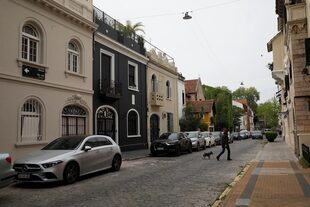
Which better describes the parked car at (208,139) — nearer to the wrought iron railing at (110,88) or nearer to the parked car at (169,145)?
the parked car at (169,145)

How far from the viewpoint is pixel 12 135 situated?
1413 cm

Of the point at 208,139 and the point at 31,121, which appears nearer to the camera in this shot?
the point at 31,121

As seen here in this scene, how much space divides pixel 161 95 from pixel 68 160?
20.0 meters

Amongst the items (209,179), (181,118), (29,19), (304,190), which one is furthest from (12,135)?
(181,118)

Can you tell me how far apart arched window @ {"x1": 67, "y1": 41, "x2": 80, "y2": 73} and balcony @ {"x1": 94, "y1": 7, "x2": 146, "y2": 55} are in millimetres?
2782

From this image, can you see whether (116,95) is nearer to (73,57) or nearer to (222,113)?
(73,57)

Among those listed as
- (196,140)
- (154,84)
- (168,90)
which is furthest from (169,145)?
(168,90)

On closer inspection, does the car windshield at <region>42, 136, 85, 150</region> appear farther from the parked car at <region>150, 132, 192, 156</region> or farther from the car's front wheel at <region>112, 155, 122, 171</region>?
the parked car at <region>150, 132, 192, 156</region>

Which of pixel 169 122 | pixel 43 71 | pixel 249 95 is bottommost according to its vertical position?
pixel 169 122

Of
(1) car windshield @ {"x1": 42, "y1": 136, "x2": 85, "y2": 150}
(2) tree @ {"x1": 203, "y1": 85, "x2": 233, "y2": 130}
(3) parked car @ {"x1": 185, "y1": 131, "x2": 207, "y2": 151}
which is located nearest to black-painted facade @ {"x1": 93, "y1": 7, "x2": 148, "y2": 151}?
(3) parked car @ {"x1": 185, "y1": 131, "x2": 207, "y2": 151}

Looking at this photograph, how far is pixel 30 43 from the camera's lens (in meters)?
15.9

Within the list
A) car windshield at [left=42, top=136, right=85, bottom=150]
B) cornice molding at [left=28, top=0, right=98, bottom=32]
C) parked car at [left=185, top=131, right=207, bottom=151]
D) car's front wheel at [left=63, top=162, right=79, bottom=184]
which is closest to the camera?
car's front wheel at [left=63, top=162, right=79, bottom=184]

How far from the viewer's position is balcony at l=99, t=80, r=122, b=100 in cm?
2110

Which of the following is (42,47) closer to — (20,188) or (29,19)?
(29,19)
